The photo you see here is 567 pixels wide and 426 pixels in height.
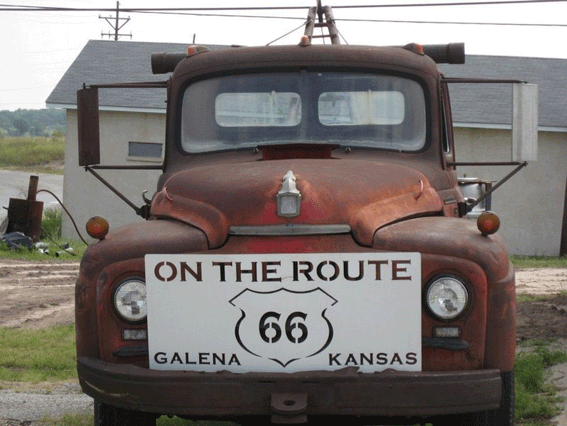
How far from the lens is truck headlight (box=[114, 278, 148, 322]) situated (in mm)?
4945

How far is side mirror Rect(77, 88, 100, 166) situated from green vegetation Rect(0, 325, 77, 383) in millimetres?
2436

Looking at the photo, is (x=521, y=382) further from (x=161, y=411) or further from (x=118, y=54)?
(x=118, y=54)

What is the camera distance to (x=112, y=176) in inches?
1014

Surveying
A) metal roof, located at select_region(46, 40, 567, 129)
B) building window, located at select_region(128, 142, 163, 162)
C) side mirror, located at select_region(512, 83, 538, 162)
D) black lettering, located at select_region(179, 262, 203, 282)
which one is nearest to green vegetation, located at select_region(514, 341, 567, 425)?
side mirror, located at select_region(512, 83, 538, 162)

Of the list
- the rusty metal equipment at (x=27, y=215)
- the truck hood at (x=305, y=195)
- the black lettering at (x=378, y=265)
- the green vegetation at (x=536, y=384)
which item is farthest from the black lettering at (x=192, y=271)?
the rusty metal equipment at (x=27, y=215)

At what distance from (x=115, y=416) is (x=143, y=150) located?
20939mm

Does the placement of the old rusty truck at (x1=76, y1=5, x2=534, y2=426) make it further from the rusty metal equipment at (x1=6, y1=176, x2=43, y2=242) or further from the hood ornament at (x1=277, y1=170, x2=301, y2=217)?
the rusty metal equipment at (x1=6, y1=176, x2=43, y2=242)

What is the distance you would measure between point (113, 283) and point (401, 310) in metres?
1.28

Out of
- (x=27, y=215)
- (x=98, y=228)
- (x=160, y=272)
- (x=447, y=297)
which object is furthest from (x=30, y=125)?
(x=447, y=297)

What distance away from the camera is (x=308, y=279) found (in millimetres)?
4746

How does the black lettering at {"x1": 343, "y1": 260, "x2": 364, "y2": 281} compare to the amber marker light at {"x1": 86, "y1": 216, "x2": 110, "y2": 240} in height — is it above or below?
below

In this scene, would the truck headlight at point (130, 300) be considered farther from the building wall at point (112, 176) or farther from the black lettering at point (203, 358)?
the building wall at point (112, 176)

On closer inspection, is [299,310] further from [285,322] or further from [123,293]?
[123,293]

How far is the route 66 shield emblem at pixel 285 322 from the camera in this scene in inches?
187
